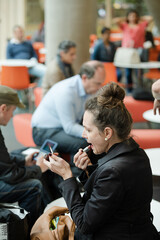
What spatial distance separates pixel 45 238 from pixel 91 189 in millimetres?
429

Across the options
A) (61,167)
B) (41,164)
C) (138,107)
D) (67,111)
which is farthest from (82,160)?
(138,107)

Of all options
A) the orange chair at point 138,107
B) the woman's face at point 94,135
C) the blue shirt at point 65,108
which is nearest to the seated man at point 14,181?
the blue shirt at point 65,108

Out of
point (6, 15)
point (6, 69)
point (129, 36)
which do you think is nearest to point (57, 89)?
point (6, 69)

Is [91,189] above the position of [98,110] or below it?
below

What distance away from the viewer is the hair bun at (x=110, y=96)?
1951 mm

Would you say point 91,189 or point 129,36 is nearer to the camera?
point 91,189

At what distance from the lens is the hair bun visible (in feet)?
6.40

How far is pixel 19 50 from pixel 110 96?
721cm

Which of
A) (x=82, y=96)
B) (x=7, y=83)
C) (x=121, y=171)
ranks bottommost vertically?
(x=7, y=83)

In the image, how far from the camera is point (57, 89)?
4.11m

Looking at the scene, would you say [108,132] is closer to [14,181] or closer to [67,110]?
[14,181]

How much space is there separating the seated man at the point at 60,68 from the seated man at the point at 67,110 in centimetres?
114

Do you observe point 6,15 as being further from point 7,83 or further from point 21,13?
point 7,83

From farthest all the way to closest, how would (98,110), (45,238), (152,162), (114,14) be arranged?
(114,14) < (152,162) < (45,238) < (98,110)
